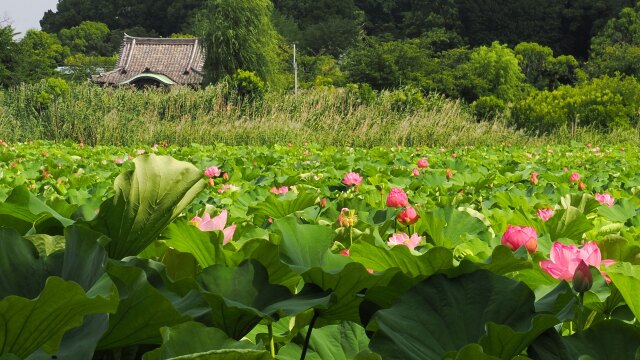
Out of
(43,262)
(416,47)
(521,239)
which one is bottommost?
(416,47)

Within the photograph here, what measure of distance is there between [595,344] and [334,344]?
278 millimetres

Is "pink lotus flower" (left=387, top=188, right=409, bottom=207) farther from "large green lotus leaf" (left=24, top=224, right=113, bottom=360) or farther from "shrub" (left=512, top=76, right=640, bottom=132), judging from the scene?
"shrub" (left=512, top=76, right=640, bottom=132)

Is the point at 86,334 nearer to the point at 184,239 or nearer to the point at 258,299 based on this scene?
the point at 258,299

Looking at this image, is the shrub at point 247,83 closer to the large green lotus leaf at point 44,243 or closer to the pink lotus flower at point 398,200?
the pink lotus flower at point 398,200

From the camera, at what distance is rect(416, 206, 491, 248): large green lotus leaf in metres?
1.46

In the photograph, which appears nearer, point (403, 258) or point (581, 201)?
point (403, 258)

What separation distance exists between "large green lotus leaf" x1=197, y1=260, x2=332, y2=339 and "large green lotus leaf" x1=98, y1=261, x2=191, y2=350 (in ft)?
0.28

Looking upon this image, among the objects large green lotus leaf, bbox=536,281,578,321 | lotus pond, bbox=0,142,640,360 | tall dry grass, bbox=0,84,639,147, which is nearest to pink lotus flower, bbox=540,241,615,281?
lotus pond, bbox=0,142,640,360

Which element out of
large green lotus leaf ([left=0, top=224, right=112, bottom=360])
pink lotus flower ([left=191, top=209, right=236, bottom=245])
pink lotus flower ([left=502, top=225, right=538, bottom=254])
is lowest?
pink lotus flower ([left=502, top=225, right=538, bottom=254])

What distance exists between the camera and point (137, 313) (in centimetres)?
62

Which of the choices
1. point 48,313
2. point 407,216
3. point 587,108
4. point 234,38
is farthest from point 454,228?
point 234,38

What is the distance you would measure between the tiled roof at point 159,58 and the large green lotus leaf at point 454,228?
131 feet

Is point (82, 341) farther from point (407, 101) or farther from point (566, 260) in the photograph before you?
point (407, 101)

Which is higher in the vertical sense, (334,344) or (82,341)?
(82,341)
